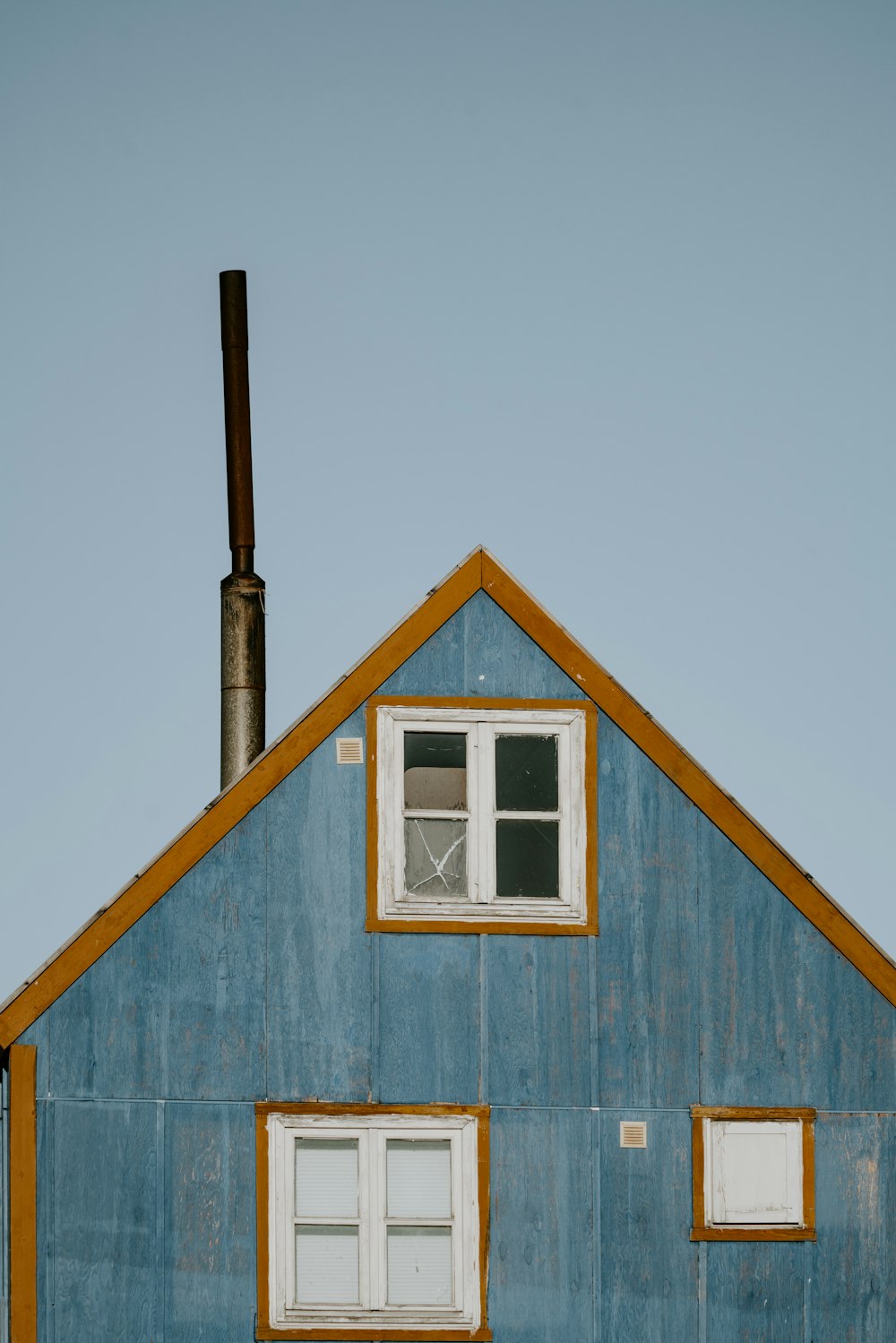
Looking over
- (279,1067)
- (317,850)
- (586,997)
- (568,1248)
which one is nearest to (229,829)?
(317,850)

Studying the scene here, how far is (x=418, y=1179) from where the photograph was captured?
1662 centimetres

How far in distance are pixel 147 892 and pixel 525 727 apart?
3.19 m

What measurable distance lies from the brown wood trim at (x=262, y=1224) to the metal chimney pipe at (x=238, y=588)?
5.64 m

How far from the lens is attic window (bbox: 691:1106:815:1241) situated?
54.7 feet

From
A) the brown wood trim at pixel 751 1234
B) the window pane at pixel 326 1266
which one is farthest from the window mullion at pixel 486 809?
the brown wood trim at pixel 751 1234

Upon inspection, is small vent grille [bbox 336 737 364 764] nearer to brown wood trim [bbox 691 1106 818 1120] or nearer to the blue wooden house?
the blue wooden house

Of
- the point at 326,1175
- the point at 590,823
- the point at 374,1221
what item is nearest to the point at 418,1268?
the point at 374,1221

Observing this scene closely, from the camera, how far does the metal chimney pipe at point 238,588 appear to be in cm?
2261

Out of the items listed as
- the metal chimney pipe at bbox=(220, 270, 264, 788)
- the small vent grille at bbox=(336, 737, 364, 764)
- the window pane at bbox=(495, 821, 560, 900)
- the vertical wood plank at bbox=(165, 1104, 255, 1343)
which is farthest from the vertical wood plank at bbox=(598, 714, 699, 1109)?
the metal chimney pipe at bbox=(220, 270, 264, 788)

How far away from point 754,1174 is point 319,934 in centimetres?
382

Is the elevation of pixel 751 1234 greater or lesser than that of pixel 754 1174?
lesser

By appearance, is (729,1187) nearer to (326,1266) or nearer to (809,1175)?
(809,1175)

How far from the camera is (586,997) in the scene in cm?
1689

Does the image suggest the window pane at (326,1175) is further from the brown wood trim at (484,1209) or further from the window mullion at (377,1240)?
the brown wood trim at (484,1209)
